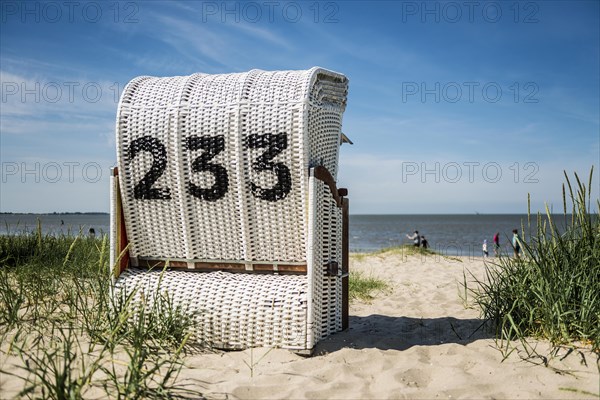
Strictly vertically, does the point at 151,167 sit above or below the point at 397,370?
above

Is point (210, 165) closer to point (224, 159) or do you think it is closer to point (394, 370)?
point (224, 159)

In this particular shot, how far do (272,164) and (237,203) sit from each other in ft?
1.48

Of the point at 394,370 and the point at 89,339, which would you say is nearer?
the point at 394,370

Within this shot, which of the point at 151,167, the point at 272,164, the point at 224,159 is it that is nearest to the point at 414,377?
the point at 272,164

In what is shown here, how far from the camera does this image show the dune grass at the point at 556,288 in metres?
3.46

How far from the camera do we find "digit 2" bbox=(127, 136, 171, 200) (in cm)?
407

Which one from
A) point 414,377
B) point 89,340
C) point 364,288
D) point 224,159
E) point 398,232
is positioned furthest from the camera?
point 398,232

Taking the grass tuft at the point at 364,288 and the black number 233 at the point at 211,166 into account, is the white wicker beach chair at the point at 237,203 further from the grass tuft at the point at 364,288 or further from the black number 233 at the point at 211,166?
the grass tuft at the point at 364,288

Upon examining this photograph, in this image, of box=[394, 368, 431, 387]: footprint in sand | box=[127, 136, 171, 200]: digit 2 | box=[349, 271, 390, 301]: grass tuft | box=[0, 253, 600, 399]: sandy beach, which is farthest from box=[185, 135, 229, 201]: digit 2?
box=[349, 271, 390, 301]: grass tuft

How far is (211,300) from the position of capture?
3846 millimetres

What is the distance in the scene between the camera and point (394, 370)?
3271 millimetres

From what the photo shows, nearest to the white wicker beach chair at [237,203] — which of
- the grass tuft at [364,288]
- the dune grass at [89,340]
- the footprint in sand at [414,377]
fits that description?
the dune grass at [89,340]

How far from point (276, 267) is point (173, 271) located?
921mm

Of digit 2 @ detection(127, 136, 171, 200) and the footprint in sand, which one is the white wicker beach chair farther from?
the footprint in sand
